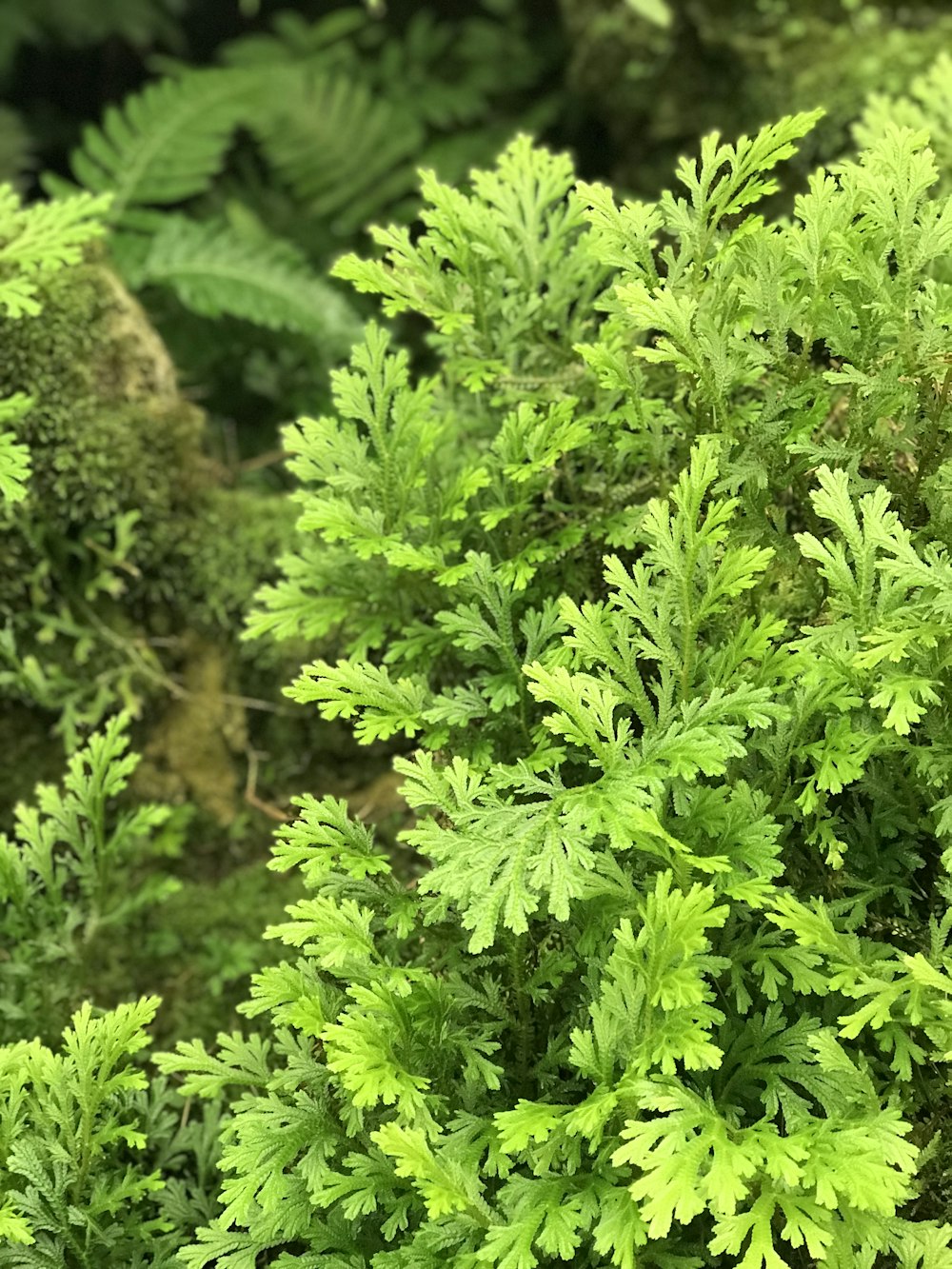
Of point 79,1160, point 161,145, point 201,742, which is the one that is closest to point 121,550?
point 201,742

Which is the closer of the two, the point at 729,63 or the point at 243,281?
the point at 243,281

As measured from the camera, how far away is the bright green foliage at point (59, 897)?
96.6 inches

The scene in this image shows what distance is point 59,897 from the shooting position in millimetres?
2525

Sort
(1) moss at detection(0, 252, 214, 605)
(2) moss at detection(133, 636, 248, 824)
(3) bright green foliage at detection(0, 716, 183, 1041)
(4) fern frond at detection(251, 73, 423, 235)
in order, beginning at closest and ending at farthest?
(3) bright green foliage at detection(0, 716, 183, 1041) < (1) moss at detection(0, 252, 214, 605) < (2) moss at detection(133, 636, 248, 824) < (4) fern frond at detection(251, 73, 423, 235)

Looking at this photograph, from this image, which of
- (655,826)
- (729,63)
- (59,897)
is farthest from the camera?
(729,63)

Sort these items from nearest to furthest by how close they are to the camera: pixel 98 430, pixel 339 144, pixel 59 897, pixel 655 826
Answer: pixel 655 826, pixel 59 897, pixel 98 430, pixel 339 144

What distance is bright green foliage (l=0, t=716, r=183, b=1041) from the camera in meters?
2.45

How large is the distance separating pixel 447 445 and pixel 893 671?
117 cm

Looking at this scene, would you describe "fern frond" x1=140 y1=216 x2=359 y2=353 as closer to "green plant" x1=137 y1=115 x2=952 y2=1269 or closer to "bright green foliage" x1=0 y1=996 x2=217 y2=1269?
"green plant" x1=137 y1=115 x2=952 y2=1269

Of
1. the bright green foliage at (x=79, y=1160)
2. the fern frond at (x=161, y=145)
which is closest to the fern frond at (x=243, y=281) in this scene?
the fern frond at (x=161, y=145)

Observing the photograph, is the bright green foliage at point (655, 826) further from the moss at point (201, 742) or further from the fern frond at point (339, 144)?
the fern frond at point (339, 144)

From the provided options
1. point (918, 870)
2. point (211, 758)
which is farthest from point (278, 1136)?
point (211, 758)

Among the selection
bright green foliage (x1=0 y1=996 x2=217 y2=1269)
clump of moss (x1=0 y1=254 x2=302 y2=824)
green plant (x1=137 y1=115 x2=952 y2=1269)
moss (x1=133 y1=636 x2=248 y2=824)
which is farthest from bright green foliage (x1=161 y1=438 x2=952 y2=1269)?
clump of moss (x1=0 y1=254 x2=302 y2=824)

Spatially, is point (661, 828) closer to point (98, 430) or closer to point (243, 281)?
point (98, 430)
